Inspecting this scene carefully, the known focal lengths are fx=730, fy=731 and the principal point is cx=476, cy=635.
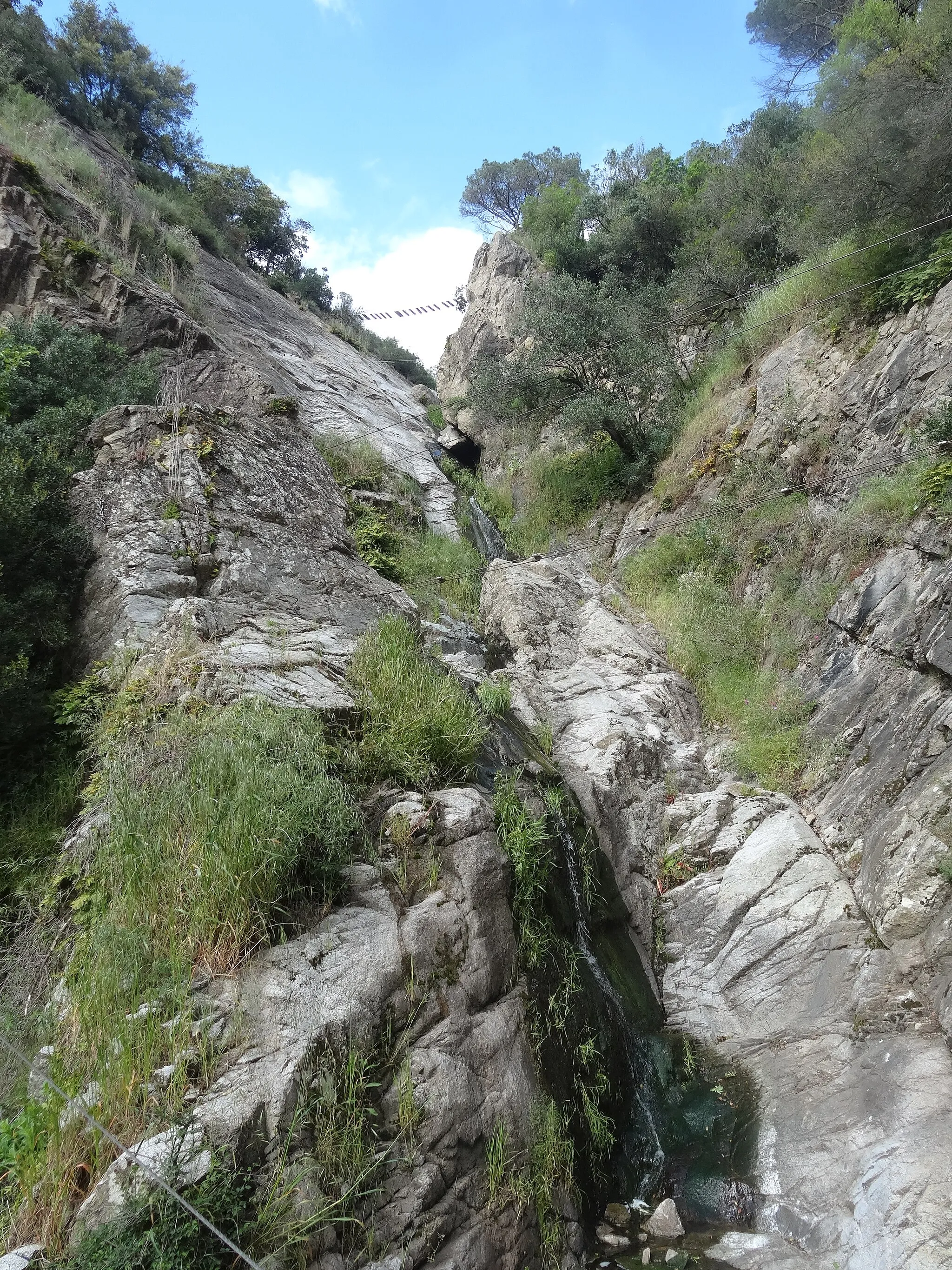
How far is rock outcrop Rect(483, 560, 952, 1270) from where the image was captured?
4.45 metres

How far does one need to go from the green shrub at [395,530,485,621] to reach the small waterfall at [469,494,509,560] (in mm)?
1584

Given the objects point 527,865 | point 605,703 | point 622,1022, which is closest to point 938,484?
point 605,703

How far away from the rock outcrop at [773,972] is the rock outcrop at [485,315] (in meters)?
13.1

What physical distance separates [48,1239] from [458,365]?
75.4 ft

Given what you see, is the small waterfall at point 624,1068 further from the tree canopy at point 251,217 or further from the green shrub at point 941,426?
the tree canopy at point 251,217

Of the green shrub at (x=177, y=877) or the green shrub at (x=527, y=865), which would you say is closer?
the green shrub at (x=177, y=877)

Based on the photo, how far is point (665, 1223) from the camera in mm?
4711

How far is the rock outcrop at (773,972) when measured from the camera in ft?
14.6

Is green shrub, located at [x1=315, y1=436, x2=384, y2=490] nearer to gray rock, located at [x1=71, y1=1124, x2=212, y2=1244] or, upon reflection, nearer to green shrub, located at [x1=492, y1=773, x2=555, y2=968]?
green shrub, located at [x1=492, y1=773, x2=555, y2=968]

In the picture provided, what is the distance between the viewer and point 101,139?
20141 millimetres

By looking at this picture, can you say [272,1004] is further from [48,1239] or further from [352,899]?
[48,1239]

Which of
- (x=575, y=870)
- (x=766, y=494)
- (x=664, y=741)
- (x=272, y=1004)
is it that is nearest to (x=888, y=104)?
(x=766, y=494)

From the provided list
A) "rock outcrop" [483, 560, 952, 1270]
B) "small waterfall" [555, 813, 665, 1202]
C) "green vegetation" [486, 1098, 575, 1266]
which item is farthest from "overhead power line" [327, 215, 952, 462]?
"green vegetation" [486, 1098, 575, 1266]

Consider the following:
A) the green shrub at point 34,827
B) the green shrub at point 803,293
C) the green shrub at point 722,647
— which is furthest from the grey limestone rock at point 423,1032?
the green shrub at point 803,293
